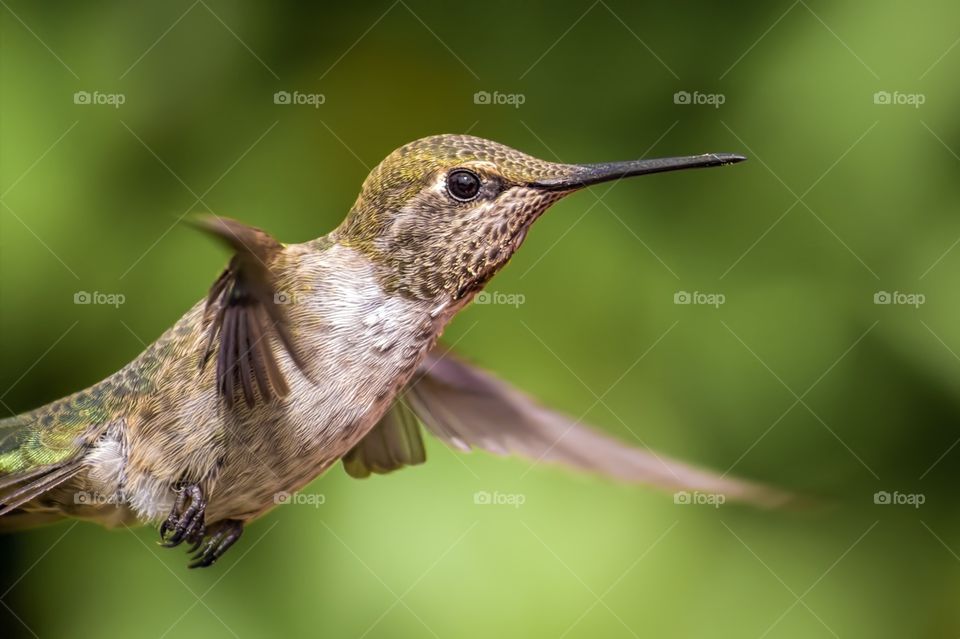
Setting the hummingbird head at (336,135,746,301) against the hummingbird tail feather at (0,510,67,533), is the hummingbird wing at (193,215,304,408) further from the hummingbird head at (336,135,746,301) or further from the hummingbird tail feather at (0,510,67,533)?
the hummingbird tail feather at (0,510,67,533)

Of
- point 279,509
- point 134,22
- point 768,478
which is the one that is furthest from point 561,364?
point 134,22

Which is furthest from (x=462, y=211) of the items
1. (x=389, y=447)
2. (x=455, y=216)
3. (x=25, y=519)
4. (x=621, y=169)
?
(x=25, y=519)

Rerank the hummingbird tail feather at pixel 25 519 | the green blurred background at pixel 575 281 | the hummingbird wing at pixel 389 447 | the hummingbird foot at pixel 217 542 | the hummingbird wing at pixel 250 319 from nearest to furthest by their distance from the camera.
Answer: the hummingbird wing at pixel 250 319
the hummingbird foot at pixel 217 542
the hummingbird tail feather at pixel 25 519
the hummingbird wing at pixel 389 447
the green blurred background at pixel 575 281

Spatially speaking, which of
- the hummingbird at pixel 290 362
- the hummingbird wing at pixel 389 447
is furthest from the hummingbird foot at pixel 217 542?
the hummingbird wing at pixel 389 447

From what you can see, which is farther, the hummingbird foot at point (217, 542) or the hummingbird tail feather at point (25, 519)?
the hummingbird tail feather at point (25, 519)

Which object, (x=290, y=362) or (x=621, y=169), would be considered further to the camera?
(x=290, y=362)

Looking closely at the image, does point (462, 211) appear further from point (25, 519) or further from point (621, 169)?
point (25, 519)

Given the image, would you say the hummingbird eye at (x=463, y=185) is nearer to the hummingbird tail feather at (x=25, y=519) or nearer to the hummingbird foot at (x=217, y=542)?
the hummingbird foot at (x=217, y=542)
